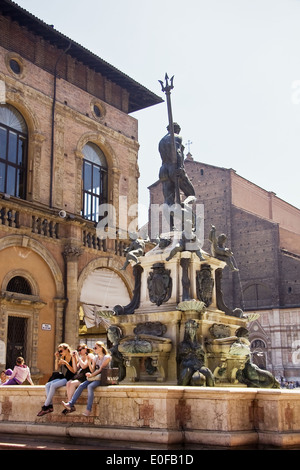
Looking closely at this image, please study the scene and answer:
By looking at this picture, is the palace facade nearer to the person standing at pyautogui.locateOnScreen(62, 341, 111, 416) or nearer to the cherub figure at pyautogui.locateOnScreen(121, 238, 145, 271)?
the cherub figure at pyautogui.locateOnScreen(121, 238, 145, 271)

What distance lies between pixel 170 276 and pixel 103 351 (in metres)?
3.01

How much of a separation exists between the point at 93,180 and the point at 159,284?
13.3 m

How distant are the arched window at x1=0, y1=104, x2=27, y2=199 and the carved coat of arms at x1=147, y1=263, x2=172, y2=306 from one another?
10.6 metres

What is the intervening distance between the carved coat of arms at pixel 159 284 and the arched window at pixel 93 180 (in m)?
12.4

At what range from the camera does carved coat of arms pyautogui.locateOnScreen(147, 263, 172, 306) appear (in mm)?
11336

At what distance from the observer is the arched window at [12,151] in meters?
20.6

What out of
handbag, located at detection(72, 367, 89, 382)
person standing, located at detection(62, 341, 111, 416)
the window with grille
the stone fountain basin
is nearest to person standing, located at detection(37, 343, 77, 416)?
handbag, located at detection(72, 367, 89, 382)

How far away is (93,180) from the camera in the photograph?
24.1 meters

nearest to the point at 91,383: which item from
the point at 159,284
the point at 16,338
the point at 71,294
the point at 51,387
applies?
the point at 51,387

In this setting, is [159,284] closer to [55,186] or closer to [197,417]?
[197,417]

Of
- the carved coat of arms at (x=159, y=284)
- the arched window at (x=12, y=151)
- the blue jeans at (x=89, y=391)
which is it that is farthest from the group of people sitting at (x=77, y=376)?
the arched window at (x=12, y=151)

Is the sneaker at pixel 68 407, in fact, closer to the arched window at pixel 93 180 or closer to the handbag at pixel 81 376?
the handbag at pixel 81 376

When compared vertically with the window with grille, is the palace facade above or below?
above
